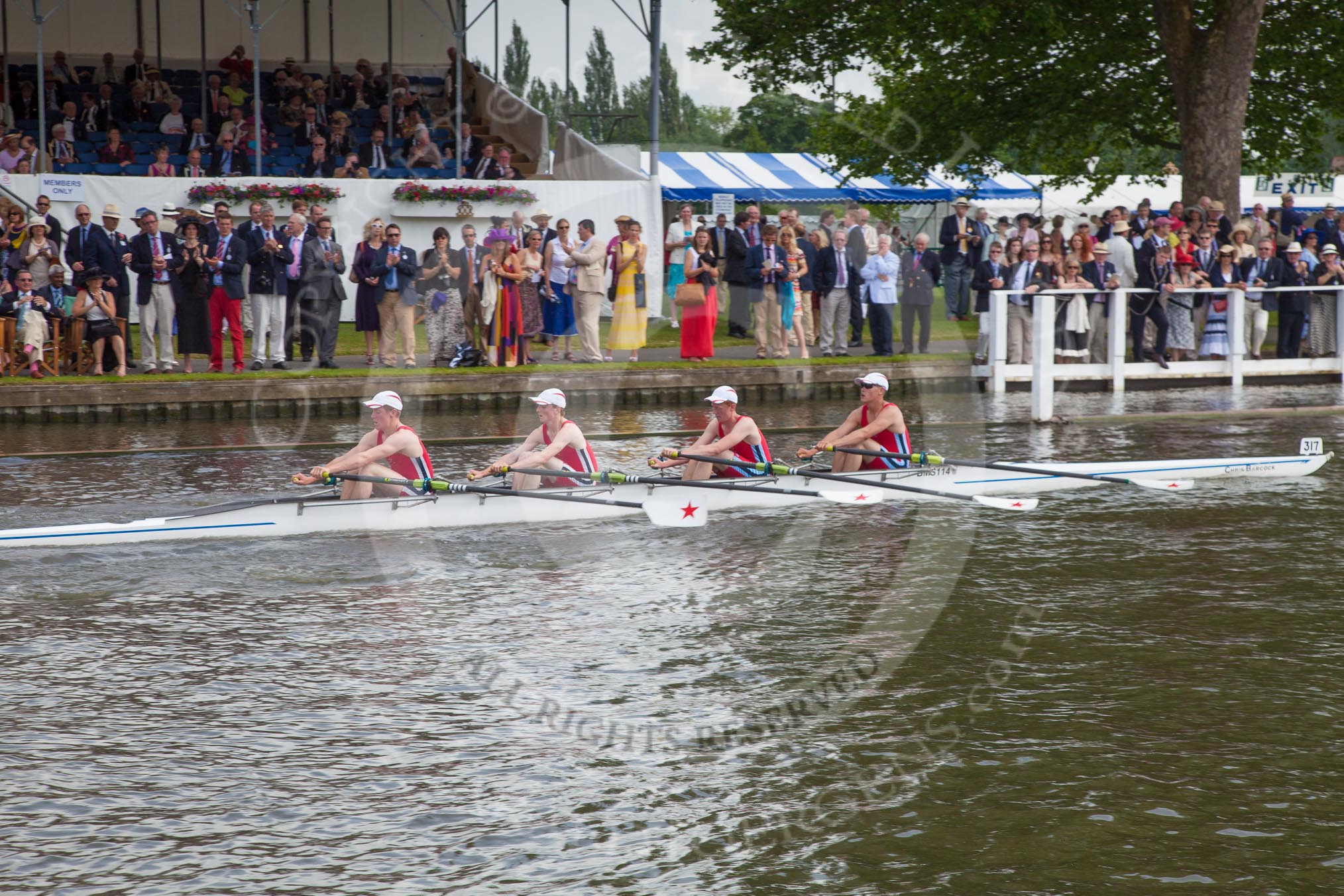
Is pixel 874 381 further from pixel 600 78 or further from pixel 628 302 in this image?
pixel 600 78

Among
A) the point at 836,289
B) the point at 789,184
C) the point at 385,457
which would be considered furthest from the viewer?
the point at 789,184

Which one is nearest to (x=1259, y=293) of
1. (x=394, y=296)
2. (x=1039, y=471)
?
(x=1039, y=471)

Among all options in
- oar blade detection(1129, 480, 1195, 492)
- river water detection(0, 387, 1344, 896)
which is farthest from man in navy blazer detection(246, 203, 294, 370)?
oar blade detection(1129, 480, 1195, 492)

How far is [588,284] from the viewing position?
65.6 feet

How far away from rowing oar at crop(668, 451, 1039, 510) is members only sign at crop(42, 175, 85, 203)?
15131mm

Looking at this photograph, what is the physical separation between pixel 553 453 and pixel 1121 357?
1078cm

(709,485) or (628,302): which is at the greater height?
(628,302)

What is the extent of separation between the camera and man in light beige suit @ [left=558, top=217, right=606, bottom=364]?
783 inches

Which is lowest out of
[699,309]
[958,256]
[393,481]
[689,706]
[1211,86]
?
[689,706]

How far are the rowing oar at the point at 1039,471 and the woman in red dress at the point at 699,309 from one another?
293 inches

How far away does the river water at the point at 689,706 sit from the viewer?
18.9 ft

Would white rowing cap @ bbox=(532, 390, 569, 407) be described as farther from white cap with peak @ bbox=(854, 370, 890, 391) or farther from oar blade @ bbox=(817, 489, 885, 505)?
white cap with peak @ bbox=(854, 370, 890, 391)

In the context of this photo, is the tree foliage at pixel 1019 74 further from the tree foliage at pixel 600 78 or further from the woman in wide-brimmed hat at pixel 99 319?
the tree foliage at pixel 600 78

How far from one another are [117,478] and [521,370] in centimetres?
633
